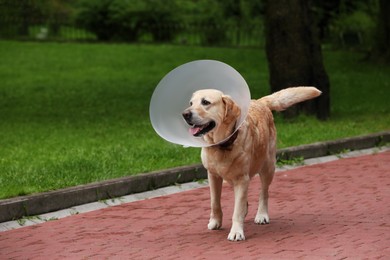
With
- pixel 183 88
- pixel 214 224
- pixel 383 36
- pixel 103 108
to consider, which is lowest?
pixel 383 36

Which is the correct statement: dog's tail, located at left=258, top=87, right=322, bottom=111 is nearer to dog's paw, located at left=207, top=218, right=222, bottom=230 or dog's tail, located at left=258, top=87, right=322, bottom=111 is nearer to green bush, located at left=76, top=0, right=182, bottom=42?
dog's paw, located at left=207, top=218, right=222, bottom=230

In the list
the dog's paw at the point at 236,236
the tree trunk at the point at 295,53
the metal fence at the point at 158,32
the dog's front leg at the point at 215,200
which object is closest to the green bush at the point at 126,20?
the metal fence at the point at 158,32

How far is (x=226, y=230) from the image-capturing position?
9180mm

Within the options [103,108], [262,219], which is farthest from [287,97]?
[103,108]

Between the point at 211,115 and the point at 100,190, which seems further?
the point at 100,190

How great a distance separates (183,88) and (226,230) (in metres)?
1.24

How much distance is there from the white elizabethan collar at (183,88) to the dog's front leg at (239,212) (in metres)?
0.61

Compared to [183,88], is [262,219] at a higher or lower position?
lower

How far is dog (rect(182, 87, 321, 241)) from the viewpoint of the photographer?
861cm

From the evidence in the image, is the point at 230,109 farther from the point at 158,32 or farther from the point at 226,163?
the point at 158,32

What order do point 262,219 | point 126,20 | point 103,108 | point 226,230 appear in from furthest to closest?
point 126,20
point 103,108
point 262,219
point 226,230

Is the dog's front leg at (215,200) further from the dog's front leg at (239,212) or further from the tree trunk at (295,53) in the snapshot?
the tree trunk at (295,53)

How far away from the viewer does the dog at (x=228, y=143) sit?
8.61 metres

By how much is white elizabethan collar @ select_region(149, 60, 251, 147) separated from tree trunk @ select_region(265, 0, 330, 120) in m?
9.28
